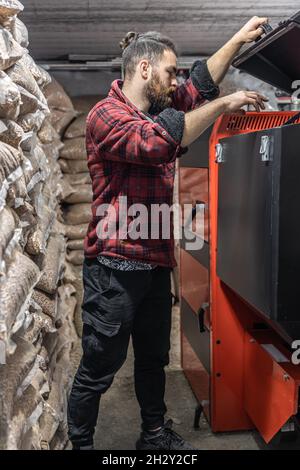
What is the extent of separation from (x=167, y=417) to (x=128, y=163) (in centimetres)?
140

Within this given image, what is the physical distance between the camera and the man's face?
1987 mm

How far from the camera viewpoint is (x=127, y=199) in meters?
2.02

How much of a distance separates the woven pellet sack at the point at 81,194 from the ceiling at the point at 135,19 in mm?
966

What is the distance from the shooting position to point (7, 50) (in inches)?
70.0

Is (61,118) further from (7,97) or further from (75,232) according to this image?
(7,97)

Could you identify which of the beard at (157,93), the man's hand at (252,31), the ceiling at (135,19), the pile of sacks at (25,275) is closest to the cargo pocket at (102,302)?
the pile of sacks at (25,275)

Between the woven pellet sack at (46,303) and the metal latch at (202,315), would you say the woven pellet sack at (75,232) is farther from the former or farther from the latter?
the metal latch at (202,315)

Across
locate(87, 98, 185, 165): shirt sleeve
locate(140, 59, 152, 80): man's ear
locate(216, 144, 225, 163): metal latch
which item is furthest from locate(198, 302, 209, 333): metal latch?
locate(140, 59, 152, 80): man's ear

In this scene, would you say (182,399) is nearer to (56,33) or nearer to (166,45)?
(166,45)

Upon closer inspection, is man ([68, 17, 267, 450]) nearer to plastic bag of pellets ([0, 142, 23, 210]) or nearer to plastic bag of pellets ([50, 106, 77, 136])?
plastic bag of pellets ([0, 142, 23, 210])

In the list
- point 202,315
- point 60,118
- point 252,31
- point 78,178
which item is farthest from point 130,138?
point 78,178

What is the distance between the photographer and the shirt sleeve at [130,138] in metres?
1.71

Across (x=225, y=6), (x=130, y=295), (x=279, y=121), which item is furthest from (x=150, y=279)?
(x=225, y=6)

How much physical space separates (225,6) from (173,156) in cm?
116
